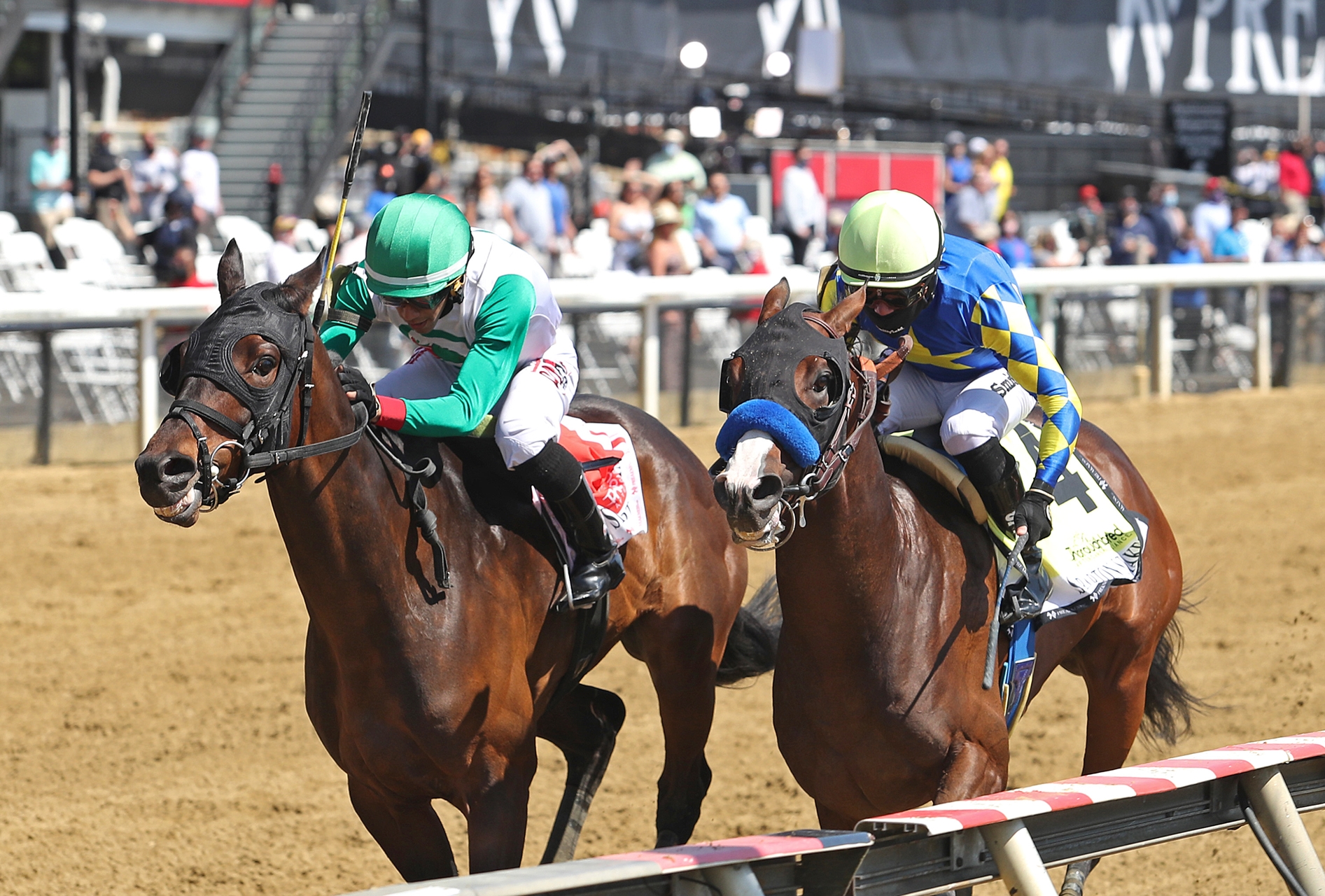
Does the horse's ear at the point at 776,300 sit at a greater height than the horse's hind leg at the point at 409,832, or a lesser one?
greater

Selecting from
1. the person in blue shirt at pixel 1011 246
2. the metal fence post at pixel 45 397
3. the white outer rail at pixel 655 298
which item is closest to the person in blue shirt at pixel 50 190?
the white outer rail at pixel 655 298

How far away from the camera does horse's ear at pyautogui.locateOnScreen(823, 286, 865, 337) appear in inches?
131

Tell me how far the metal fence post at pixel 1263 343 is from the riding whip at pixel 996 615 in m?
9.78

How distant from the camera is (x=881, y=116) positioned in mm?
21391

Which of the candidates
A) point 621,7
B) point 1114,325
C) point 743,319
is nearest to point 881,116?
point 621,7

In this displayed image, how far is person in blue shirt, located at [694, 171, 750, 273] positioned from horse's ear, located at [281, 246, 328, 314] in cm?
929

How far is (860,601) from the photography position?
11.5 feet

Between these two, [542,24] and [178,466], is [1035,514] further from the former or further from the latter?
[542,24]

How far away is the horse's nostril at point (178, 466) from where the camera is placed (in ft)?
9.86

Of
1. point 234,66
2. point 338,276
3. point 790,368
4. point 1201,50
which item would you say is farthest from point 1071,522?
point 1201,50

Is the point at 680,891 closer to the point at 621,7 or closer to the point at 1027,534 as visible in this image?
the point at 1027,534

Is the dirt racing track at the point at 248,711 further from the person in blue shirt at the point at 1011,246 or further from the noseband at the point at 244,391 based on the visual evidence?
the person in blue shirt at the point at 1011,246

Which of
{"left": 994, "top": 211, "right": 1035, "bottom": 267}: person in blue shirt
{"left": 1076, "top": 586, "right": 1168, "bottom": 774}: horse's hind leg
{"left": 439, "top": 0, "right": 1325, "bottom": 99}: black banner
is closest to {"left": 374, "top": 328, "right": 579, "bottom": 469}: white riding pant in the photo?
{"left": 1076, "top": 586, "right": 1168, "bottom": 774}: horse's hind leg

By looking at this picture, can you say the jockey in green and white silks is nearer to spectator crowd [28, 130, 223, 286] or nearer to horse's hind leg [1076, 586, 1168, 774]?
horse's hind leg [1076, 586, 1168, 774]
